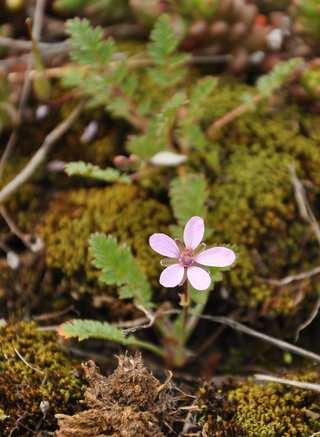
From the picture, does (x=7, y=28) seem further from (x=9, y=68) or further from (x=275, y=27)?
(x=275, y=27)

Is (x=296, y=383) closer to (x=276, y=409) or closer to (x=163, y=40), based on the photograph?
(x=276, y=409)

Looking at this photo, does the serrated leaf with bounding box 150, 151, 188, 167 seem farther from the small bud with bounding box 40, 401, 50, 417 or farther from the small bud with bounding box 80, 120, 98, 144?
the small bud with bounding box 40, 401, 50, 417

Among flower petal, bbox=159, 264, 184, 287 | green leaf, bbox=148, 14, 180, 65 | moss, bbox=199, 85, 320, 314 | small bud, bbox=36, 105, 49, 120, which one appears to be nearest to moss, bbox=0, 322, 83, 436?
flower petal, bbox=159, 264, 184, 287

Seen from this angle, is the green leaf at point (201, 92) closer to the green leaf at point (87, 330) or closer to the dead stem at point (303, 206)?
the dead stem at point (303, 206)

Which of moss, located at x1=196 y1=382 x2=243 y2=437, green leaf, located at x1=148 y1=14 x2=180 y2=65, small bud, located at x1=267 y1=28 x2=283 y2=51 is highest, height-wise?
green leaf, located at x1=148 y1=14 x2=180 y2=65

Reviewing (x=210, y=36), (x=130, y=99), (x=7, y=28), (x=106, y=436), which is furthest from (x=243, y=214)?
(x=7, y=28)

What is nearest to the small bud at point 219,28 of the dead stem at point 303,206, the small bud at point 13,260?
the dead stem at point 303,206
